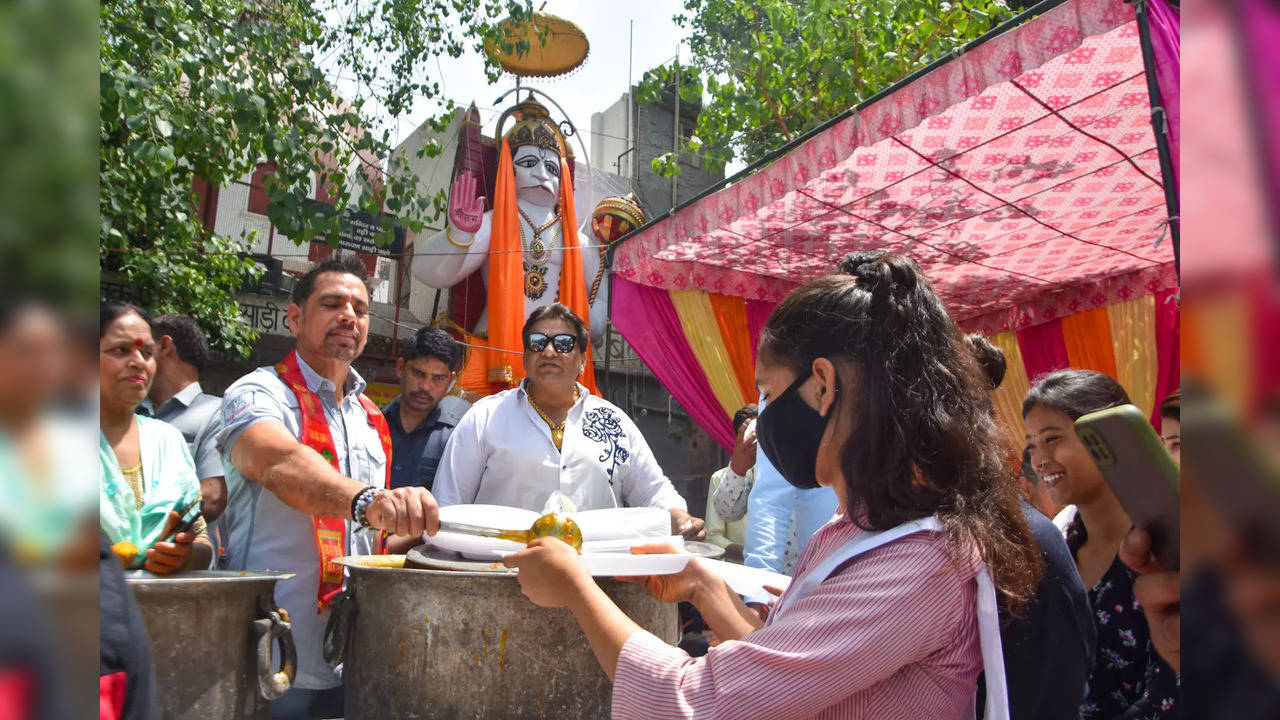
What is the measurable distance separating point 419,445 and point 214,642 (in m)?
2.65

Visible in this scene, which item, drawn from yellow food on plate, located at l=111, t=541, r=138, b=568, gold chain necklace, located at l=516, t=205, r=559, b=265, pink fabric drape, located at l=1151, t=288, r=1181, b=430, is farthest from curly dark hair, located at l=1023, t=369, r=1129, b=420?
gold chain necklace, located at l=516, t=205, r=559, b=265

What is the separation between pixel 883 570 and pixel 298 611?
161cm

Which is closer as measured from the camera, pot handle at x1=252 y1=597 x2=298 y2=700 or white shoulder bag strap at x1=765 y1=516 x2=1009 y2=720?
white shoulder bag strap at x1=765 y1=516 x2=1009 y2=720

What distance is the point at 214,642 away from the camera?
4.58ft

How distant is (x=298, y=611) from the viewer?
2.13 metres

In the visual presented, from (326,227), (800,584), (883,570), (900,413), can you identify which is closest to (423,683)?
(800,584)

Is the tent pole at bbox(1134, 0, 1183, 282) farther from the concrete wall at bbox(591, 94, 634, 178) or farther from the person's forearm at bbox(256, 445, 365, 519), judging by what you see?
the concrete wall at bbox(591, 94, 634, 178)

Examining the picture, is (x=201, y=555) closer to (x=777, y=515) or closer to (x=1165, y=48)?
(x=777, y=515)

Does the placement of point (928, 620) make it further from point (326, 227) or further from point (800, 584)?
point (326, 227)

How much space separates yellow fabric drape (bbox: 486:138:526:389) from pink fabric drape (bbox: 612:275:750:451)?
1373 millimetres

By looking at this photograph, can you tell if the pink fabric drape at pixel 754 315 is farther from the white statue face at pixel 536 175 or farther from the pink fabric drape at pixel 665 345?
the white statue face at pixel 536 175

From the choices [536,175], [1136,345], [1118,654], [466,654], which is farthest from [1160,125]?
[536,175]

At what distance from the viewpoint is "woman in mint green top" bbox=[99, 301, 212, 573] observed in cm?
177

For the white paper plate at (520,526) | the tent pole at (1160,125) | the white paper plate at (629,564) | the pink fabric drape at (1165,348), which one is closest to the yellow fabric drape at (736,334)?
the pink fabric drape at (1165,348)
